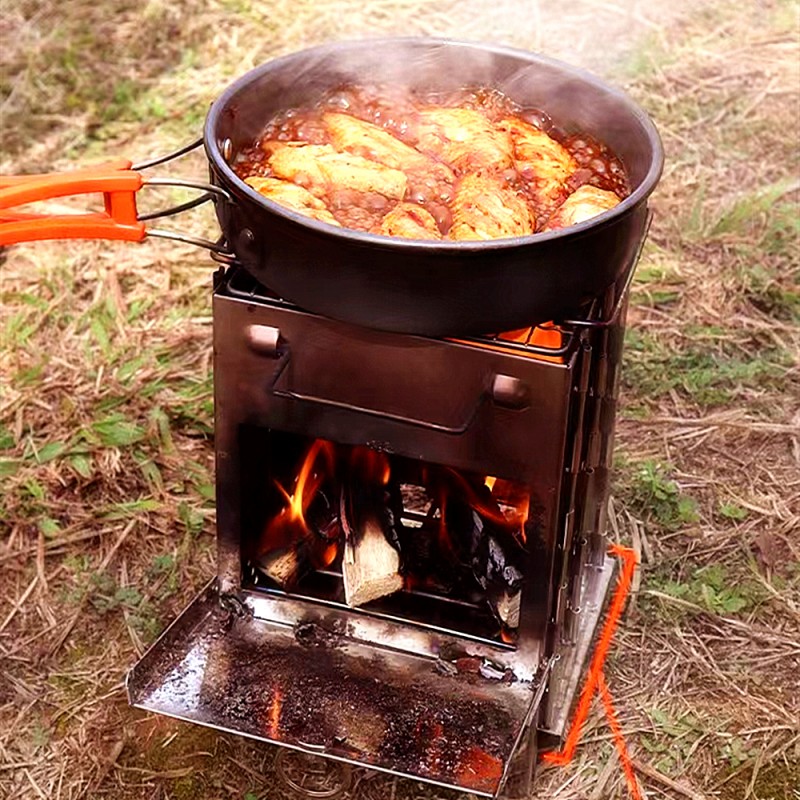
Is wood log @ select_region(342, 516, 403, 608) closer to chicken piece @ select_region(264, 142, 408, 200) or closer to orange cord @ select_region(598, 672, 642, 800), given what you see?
orange cord @ select_region(598, 672, 642, 800)

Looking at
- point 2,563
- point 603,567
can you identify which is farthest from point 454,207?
point 2,563

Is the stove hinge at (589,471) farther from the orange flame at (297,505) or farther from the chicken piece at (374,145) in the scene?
the orange flame at (297,505)

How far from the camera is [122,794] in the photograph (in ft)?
9.68

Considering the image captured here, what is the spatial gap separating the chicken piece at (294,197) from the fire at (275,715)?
113 centimetres

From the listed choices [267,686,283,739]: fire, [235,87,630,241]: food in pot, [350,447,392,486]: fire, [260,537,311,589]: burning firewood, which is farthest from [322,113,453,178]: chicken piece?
[267,686,283,739]: fire

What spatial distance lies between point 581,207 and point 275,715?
135 centimetres

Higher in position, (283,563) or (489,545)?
(489,545)

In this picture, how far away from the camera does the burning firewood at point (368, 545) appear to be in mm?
2984

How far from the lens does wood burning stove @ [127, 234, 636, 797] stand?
2588 millimetres

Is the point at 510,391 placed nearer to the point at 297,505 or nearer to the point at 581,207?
the point at 581,207

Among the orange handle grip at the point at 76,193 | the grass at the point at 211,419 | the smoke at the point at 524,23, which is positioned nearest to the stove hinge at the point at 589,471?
the grass at the point at 211,419

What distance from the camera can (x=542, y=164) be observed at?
278cm

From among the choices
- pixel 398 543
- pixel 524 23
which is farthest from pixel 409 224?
pixel 524 23

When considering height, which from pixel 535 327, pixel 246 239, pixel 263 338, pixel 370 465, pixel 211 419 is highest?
pixel 246 239
